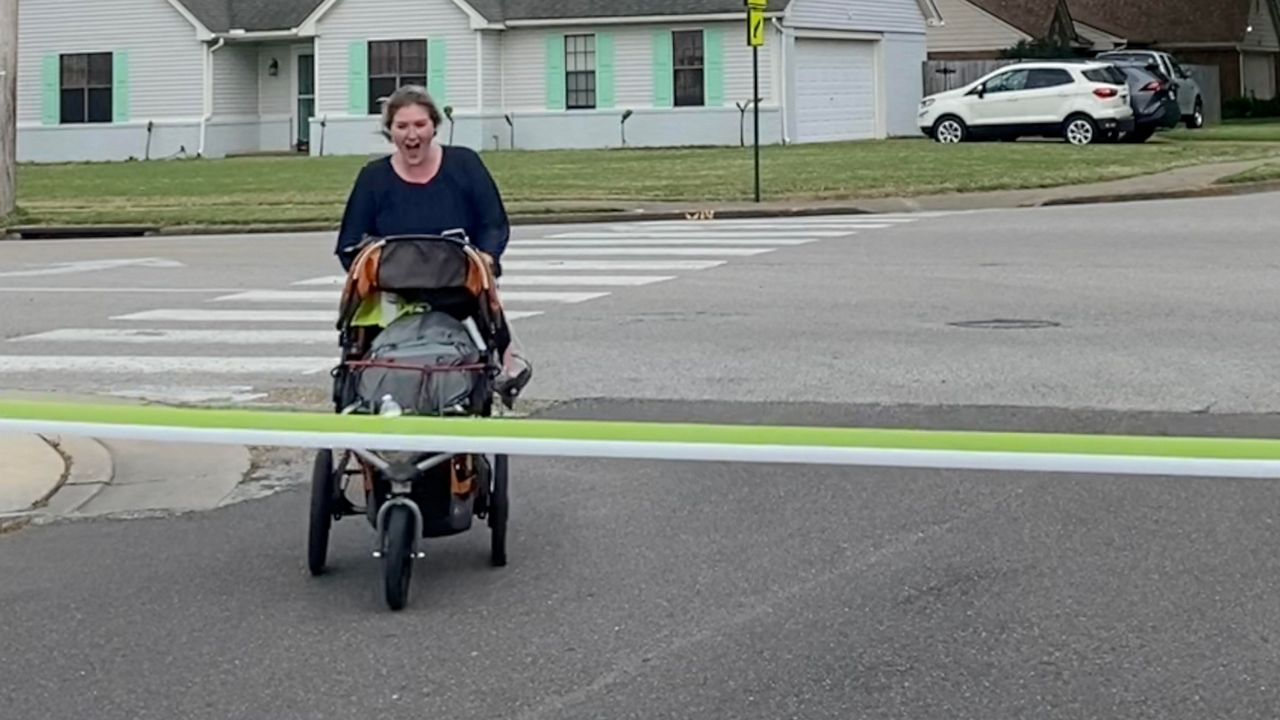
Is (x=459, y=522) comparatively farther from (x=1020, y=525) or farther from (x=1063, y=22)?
(x=1063, y=22)

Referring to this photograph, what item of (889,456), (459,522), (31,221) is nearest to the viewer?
(889,456)

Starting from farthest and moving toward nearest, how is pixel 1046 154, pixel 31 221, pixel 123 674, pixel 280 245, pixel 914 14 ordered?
pixel 914 14 → pixel 1046 154 → pixel 31 221 → pixel 280 245 → pixel 123 674

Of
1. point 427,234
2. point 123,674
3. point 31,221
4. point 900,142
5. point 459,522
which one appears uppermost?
point 900,142

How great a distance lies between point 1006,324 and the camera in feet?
39.7

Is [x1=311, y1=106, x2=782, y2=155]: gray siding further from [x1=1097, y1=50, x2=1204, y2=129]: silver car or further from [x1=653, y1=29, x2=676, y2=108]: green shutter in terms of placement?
[x1=1097, y1=50, x2=1204, y2=129]: silver car

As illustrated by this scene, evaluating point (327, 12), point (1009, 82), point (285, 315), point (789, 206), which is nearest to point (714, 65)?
point (1009, 82)

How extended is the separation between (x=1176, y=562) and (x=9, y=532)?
452 centimetres

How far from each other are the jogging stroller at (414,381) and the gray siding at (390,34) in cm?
3284

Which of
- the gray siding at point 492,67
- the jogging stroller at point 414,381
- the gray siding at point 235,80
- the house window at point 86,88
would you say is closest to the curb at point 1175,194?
the jogging stroller at point 414,381

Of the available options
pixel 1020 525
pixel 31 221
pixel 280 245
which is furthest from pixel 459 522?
pixel 31 221

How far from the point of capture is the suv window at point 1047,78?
33219 mm

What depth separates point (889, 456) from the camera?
402 cm

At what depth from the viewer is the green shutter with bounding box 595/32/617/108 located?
38.5 m

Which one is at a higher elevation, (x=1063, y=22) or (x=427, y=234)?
(x=1063, y=22)
